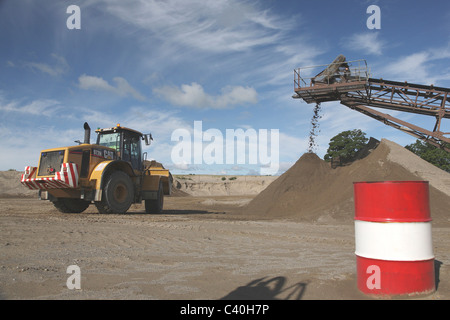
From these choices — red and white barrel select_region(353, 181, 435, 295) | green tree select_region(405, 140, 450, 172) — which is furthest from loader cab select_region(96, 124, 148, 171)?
green tree select_region(405, 140, 450, 172)

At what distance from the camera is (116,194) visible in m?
13.4

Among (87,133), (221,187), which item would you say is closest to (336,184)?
(87,133)

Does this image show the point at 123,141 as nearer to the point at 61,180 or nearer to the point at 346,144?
the point at 61,180

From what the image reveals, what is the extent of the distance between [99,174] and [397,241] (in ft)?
35.5

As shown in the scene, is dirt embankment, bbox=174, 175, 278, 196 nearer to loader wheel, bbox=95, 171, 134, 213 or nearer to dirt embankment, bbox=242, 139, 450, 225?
dirt embankment, bbox=242, 139, 450, 225

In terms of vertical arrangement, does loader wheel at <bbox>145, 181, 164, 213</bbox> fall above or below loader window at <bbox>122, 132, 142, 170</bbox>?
below

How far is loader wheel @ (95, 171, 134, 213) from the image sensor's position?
504 inches

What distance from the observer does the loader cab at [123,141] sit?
14.6 meters

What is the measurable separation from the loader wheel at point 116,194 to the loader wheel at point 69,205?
1.83 meters

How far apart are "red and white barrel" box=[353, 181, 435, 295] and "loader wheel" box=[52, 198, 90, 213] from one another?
13.2m
